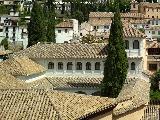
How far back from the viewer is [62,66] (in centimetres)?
4684

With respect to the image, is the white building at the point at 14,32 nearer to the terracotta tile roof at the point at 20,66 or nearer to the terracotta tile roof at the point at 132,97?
the terracotta tile roof at the point at 20,66

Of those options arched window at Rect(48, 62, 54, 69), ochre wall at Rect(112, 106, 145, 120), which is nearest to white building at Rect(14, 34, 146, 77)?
arched window at Rect(48, 62, 54, 69)

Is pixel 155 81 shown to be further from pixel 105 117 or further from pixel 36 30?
pixel 105 117

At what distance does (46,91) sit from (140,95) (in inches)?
429

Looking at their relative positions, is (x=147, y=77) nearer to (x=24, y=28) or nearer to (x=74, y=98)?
(x=74, y=98)

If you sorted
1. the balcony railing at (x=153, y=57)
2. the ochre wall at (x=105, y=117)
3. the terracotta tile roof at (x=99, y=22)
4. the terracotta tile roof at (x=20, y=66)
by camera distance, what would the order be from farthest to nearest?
the terracotta tile roof at (x=99, y=22) → the balcony railing at (x=153, y=57) → the terracotta tile roof at (x=20, y=66) → the ochre wall at (x=105, y=117)

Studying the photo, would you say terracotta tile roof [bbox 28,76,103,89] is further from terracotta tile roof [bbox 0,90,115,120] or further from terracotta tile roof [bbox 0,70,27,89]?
terracotta tile roof [bbox 0,90,115,120]

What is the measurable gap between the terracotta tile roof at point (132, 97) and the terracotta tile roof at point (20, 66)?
8.30 m

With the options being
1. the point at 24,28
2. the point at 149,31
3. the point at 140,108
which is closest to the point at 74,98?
the point at 140,108

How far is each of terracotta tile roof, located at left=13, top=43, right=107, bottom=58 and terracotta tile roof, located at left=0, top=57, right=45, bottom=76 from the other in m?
1.57

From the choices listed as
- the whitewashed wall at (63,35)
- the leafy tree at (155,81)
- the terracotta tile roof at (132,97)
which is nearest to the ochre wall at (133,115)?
the terracotta tile roof at (132,97)

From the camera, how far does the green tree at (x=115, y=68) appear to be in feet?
130

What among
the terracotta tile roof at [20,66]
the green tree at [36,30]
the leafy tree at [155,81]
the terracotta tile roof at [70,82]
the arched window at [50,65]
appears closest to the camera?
the terracotta tile roof at [20,66]

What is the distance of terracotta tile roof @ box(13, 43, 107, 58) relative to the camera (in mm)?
46062
